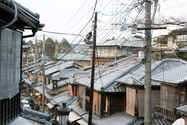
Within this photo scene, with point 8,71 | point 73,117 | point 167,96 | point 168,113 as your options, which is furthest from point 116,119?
point 8,71

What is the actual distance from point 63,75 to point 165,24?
2748cm

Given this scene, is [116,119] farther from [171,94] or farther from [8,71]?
[8,71]

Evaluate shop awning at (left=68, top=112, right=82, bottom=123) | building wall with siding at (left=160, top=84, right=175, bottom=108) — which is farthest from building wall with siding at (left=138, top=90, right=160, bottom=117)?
shop awning at (left=68, top=112, right=82, bottom=123)

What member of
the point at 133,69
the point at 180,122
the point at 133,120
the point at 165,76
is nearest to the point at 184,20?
the point at 180,122

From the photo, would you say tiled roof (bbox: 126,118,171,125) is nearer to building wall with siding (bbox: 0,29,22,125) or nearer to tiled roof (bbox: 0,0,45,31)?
building wall with siding (bbox: 0,29,22,125)

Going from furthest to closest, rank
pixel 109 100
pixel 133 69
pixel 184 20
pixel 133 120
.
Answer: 1. pixel 133 69
2. pixel 109 100
3. pixel 133 120
4. pixel 184 20

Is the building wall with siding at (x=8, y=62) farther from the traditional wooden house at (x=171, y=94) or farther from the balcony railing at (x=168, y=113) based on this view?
the balcony railing at (x=168, y=113)

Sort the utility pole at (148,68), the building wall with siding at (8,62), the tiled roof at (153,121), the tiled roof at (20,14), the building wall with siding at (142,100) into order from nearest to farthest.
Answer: the tiled roof at (20,14)
the building wall with siding at (8,62)
the utility pole at (148,68)
the tiled roof at (153,121)
the building wall with siding at (142,100)

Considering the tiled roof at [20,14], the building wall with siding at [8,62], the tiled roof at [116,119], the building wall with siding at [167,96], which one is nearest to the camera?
the tiled roof at [20,14]

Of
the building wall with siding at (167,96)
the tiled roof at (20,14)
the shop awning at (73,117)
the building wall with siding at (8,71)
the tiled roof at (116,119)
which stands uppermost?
the tiled roof at (20,14)

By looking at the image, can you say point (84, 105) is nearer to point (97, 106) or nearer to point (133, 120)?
point (97, 106)

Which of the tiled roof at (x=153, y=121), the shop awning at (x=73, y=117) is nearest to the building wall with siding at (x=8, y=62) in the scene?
the tiled roof at (x=153, y=121)

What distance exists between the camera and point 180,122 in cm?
628

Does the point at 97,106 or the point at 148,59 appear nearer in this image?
the point at 148,59
